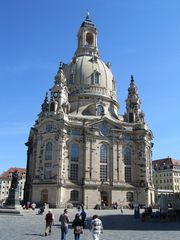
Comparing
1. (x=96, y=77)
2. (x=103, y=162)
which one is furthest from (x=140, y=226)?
(x=96, y=77)

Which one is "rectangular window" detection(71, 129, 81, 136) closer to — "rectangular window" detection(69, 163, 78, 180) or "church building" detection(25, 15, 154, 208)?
"church building" detection(25, 15, 154, 208)

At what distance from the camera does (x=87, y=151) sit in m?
67.1

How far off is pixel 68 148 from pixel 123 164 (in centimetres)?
1251

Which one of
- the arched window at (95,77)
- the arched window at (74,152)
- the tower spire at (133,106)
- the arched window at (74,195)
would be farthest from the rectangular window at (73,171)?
the arched window at (95,77)

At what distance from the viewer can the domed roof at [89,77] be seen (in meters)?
78.2

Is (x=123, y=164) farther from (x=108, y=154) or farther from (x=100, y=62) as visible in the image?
→ (x=100, y=62)

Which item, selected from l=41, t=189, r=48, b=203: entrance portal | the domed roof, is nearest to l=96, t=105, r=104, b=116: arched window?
the domed roof

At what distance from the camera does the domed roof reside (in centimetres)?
7825

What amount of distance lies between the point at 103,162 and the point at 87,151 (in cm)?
437

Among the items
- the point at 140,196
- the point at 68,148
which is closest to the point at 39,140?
the point at 68,148

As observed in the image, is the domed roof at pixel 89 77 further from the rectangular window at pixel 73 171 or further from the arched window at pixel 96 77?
the rectangular window at pixel 73 171

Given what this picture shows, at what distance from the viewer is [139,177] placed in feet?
227

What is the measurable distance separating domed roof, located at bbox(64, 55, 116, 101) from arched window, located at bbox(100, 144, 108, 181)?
15.2 metres

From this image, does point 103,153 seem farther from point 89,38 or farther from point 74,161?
point 89,38
